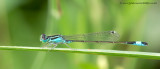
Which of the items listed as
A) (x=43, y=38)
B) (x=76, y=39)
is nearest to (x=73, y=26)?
(x=76, y=39)

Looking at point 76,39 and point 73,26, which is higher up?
point 73,26

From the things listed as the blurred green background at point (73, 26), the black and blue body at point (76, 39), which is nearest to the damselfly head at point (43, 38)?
the black and blue body at point (76, 39)

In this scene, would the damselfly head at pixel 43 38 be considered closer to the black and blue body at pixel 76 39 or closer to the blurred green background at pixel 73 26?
the black and blue body at pixel 76 39

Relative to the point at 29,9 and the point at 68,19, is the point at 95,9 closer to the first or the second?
the point at 68,19

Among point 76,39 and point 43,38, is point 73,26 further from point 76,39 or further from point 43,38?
point 43,38

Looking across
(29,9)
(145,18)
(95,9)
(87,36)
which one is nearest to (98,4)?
(95,9)

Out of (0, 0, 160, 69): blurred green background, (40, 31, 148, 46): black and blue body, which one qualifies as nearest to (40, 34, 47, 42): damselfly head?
(40, 31, 148, 46): black and blue body

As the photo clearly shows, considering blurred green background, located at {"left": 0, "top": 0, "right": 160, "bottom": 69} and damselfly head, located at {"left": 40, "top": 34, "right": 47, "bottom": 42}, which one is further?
damselfly head, located at {"left": 40, "top": 34, "right": 47, "bottom": 42}

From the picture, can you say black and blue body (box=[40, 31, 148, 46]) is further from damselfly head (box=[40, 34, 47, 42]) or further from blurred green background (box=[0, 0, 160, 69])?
blurred green background (box=[0, 0, 160, 69])
